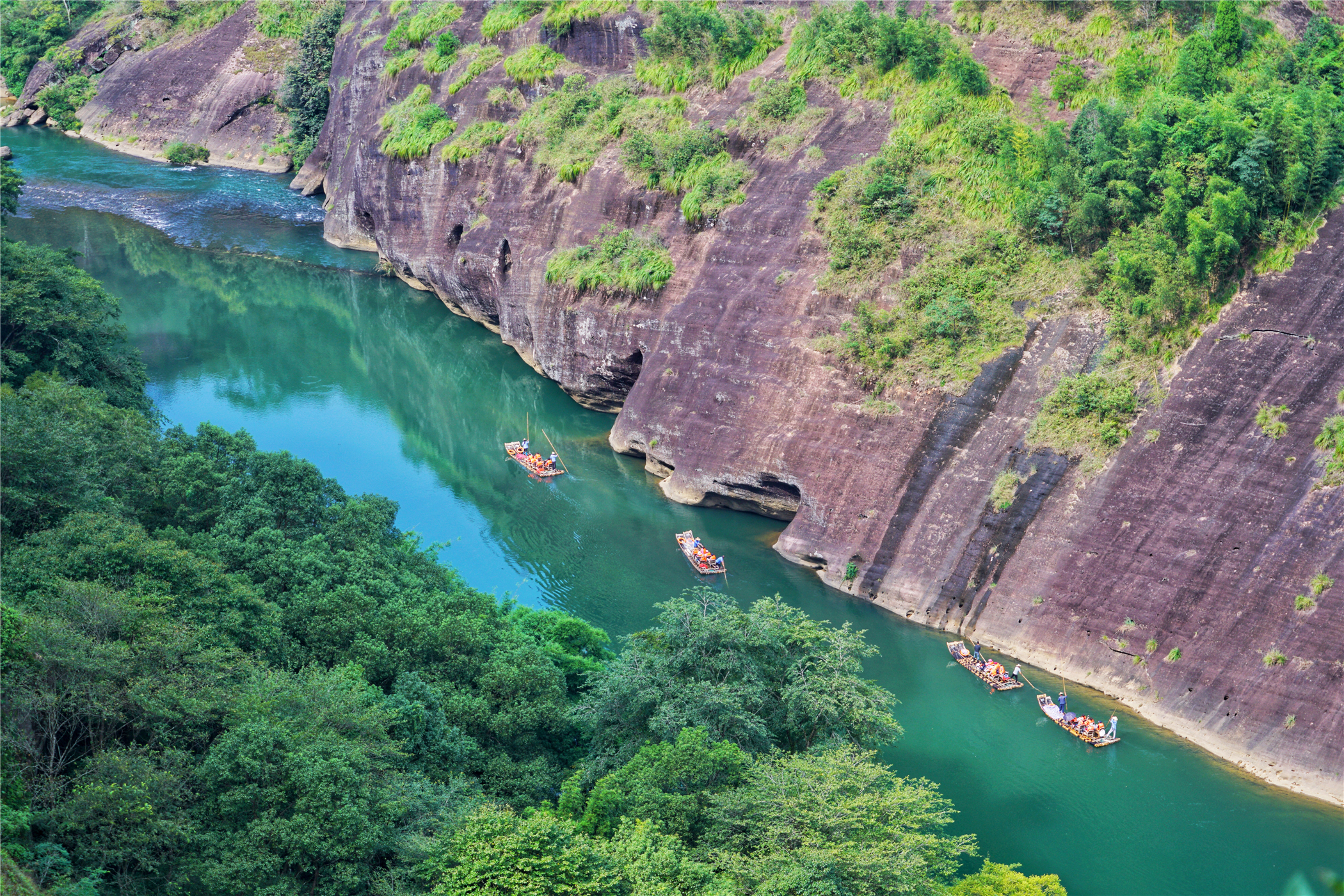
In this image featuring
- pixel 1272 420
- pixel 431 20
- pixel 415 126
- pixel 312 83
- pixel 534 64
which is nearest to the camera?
pixel 1272 420

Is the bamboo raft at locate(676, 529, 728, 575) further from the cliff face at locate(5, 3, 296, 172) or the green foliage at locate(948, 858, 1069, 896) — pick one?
the cliff face at locate(5, 3, 296, 172)

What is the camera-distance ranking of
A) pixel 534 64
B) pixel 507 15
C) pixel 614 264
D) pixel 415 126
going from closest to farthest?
pixel 614 264, pixel 534 64, pixel 415 126, pixel 507 15

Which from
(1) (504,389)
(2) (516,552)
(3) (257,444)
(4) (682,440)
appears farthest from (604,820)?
(1) (504,389)

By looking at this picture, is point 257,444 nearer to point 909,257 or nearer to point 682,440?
point 682,440

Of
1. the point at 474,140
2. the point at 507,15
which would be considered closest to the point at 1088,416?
the point at 474,140

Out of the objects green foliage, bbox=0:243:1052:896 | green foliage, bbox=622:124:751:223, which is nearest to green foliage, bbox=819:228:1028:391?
green foliage, bbox=622:124:751:223

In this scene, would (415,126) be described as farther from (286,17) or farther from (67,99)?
(67,99)

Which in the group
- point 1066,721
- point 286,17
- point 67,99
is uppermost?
point 286,17
